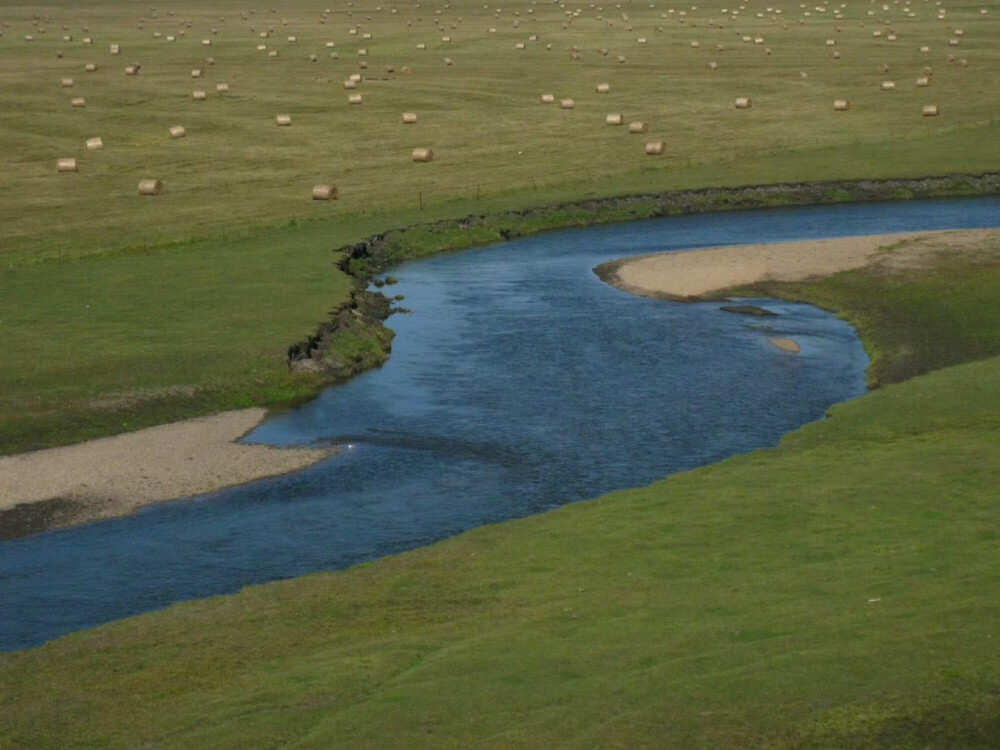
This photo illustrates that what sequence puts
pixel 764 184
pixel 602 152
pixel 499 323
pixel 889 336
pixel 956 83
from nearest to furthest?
pixel 889 336
pixel 499 323
pixel 764 184
pixel 602 152
pixel 956 83

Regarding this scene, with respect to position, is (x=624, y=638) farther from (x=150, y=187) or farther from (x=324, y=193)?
(x=150, y=187)

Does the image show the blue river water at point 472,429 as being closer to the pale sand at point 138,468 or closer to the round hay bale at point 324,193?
the pale sand at point 138,468

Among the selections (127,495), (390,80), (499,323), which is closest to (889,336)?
(499,323)

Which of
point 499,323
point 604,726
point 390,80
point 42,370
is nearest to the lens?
point 604,726

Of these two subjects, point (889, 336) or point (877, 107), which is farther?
point (877, 107)

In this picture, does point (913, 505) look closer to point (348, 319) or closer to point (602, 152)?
point (348, 319)

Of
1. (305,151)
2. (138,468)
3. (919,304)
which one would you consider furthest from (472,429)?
(305,151)

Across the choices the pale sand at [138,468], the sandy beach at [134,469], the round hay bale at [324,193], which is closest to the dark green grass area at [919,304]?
the sandy beach at [134,469]
